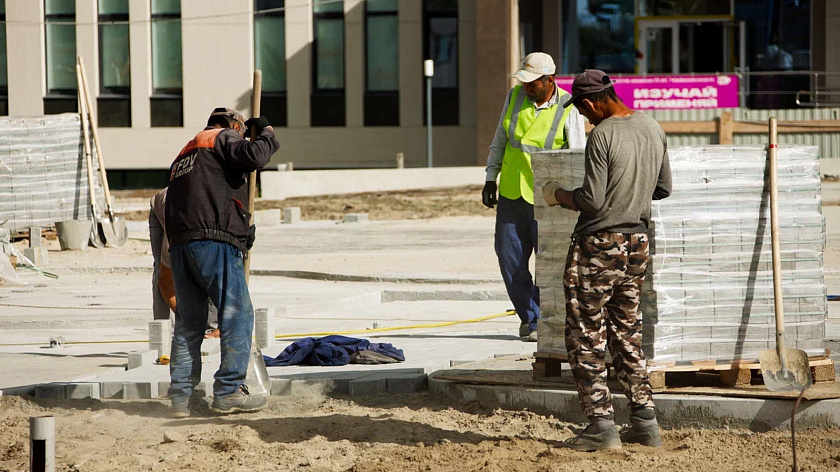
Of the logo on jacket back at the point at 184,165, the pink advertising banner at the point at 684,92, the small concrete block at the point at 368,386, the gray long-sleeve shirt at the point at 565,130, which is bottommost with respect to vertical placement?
the small concrete block at the point at 368,386

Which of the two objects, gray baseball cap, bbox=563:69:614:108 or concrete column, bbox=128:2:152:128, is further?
concrete column, bbox=128:2:152:128

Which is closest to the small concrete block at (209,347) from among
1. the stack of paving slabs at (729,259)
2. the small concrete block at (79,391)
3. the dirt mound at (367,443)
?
the small concrete block at (79,391)

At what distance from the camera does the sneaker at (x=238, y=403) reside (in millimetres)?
6680

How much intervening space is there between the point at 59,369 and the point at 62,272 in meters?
7.03

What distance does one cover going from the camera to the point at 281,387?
7.34 m

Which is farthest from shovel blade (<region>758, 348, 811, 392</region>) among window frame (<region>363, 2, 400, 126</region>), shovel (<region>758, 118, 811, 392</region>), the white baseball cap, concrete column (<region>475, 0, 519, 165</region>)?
window frame (<region>363, 2, 400, 126</region>)

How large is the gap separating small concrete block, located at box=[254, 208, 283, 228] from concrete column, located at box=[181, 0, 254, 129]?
11130 mm

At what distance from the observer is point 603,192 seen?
5.50 metres

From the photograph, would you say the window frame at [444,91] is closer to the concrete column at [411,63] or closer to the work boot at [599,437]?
the concrete column at [411,63]

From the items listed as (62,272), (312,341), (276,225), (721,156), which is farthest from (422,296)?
(276,225)

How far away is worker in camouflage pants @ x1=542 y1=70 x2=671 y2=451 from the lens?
5.55 metres

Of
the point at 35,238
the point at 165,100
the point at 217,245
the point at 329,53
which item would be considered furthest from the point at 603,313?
the point at 165,100

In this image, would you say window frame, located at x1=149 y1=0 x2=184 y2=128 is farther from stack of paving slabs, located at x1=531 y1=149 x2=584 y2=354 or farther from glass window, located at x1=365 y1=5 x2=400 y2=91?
stack of paving slabs, located at x1=531 y1=149 x2=584 y2=354

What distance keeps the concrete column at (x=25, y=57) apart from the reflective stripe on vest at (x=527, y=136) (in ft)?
92.6
